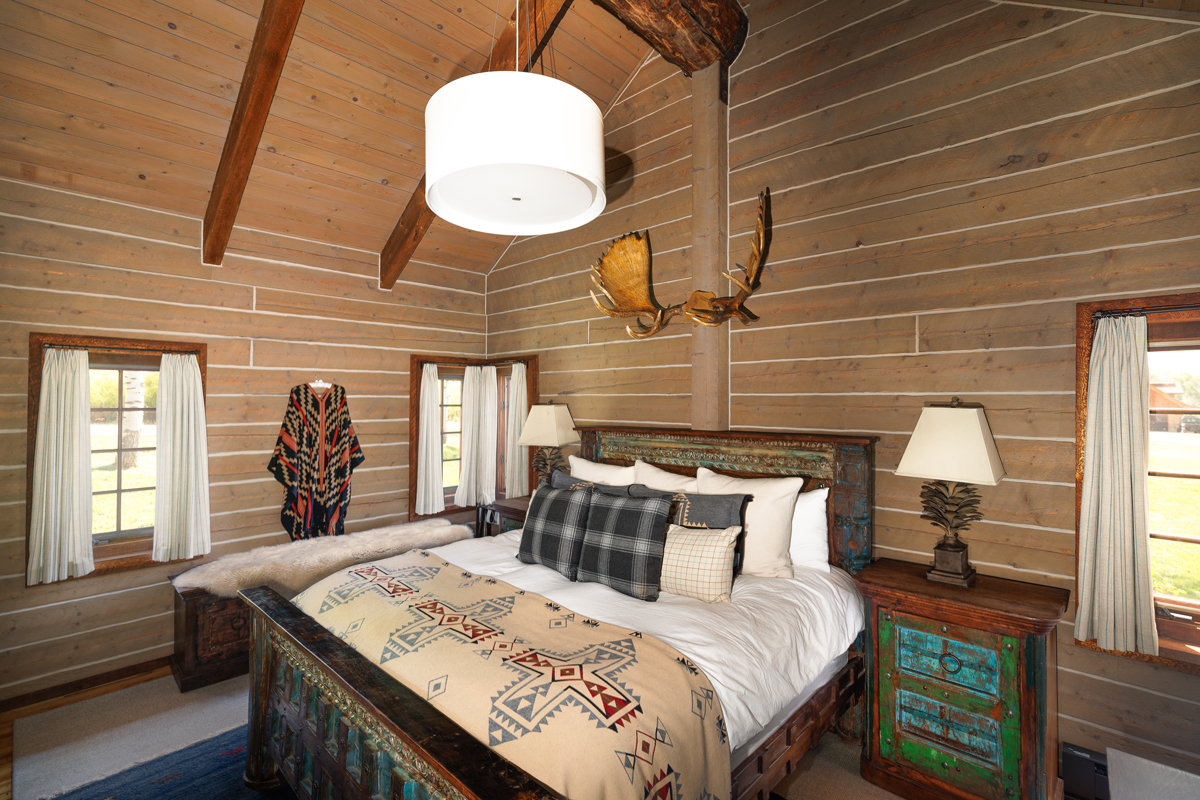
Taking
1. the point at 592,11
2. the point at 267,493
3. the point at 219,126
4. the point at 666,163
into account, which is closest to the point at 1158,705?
the point at 666,163

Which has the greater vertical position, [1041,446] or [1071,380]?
[1071,380]

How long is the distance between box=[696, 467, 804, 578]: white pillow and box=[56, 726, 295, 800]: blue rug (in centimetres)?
211

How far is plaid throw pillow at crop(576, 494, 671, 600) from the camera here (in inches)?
85.0

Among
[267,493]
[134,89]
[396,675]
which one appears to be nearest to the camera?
[396,675]

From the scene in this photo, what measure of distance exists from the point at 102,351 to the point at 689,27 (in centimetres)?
384

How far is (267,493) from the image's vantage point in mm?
3711

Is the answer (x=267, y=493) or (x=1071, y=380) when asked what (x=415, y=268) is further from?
(x=1071, y=380)

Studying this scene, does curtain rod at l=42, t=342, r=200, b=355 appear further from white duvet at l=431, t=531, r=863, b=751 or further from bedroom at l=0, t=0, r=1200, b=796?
white duvet at l=431, t=531, r=863, b=751

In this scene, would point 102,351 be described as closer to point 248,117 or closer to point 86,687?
point 248,117

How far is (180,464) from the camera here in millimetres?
3320

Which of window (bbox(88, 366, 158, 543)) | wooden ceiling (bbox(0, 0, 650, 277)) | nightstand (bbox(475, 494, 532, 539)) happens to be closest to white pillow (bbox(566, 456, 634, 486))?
nightstand (bbox(475, 494, 532, 539))

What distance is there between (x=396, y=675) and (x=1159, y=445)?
285cm

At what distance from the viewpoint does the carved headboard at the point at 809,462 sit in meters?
2.50

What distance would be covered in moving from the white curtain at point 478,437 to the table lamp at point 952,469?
3.47 m
